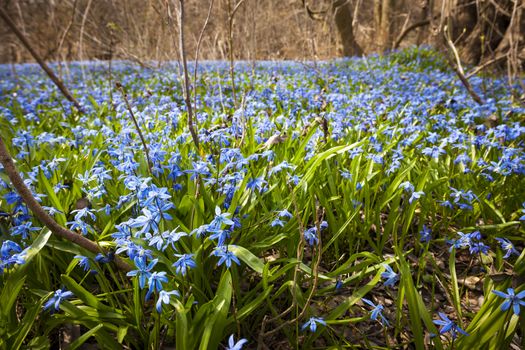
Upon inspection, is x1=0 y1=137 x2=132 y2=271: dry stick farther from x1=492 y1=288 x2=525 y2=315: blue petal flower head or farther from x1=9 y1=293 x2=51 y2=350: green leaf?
x1=492 y1=288 x2=525 y2=315: blue petal flower head

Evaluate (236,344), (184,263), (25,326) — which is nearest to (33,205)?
(25,326)


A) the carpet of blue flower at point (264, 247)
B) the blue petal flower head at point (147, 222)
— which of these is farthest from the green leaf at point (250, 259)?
the blue petal flower head at point (147, 222)

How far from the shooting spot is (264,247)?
6.10 feet

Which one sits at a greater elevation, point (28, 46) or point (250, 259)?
point (28, 46)

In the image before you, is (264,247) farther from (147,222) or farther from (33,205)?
(33,205)

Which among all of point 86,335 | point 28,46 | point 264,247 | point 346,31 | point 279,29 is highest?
point 346,31

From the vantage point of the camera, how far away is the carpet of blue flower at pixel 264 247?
144cm

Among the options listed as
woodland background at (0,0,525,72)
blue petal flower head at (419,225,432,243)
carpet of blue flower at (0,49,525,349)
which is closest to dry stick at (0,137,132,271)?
carpet of blue flower at (0,49,525,349)

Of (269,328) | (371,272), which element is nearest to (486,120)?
(371,272)

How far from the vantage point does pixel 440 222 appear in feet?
8.07

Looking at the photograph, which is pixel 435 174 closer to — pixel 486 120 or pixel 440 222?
pixel 440 222

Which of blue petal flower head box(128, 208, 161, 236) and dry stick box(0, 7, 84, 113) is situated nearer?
blue petal flower head box(128, 208, 161, 236)

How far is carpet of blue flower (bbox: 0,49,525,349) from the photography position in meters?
1.44

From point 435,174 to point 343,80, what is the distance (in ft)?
15.1
